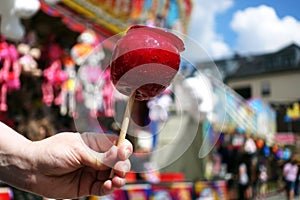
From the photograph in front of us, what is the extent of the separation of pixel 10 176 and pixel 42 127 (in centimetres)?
297

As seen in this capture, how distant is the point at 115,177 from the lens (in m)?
0.86

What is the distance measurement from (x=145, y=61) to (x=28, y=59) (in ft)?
11.2

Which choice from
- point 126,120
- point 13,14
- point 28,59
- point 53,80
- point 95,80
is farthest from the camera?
point 53,80

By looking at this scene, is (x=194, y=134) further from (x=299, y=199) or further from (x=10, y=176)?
(x=299, y=199)

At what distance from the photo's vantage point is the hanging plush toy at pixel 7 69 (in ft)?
12.1

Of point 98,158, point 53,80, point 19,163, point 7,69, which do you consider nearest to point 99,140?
point 98,158

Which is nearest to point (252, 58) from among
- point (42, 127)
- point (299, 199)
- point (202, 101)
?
point (299, 199)

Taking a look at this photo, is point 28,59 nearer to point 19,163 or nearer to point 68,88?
point 68,88

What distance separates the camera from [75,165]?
38.6 inches

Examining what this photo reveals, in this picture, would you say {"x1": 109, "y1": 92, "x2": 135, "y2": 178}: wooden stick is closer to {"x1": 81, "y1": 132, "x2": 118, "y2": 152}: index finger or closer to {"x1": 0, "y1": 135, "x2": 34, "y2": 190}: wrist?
{"x1": 81, "y1": 132, "x2": 118, "y2": 152}: index finger

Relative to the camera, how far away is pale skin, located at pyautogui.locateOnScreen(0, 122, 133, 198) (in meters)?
0.95

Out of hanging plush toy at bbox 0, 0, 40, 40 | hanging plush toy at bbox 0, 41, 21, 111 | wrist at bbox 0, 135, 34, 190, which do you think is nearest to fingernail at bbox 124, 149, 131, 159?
wrist at bbox 0, 135, 34, 190

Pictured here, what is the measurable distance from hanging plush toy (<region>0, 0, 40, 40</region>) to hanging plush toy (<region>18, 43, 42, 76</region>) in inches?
6.5

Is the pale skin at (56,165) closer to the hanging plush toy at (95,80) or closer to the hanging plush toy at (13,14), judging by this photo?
the hanging plush toy at (95,80)
